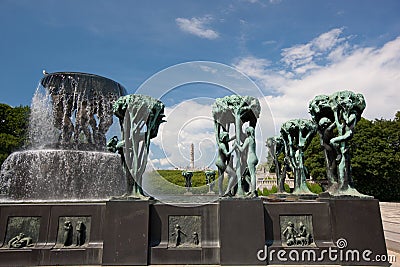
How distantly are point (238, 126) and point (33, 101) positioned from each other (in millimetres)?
12390

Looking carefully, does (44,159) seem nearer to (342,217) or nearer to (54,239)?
(54,239)

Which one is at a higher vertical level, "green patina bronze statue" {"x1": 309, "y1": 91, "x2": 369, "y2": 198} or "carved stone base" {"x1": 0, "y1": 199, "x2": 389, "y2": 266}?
"green patina bronze statue" {"x1": 309, "y1": 91, "x2": 369, "y2": 198}

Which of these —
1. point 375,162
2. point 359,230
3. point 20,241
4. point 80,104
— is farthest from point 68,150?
point 375,162

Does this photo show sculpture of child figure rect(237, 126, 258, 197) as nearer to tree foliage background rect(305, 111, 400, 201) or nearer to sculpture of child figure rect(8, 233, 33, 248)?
sculpture of child figure rect(8, 233, 33, 248)

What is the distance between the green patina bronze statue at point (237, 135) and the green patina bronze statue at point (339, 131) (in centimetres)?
226

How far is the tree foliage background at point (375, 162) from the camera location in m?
35.8

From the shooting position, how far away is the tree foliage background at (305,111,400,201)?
35.8 metres

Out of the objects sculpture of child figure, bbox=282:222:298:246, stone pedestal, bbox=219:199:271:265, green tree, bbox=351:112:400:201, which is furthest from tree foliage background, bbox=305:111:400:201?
stone pedestal, bbox=219:199:271:265

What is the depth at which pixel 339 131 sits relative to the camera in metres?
7.97

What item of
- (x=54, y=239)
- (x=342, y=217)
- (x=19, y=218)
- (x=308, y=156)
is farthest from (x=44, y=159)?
(x=308, y=156)

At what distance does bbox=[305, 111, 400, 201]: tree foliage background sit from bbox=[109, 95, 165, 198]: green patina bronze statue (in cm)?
3525

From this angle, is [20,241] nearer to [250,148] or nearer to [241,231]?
[241,231]

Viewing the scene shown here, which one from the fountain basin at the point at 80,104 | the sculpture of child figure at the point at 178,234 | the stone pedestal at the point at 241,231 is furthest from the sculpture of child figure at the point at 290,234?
the fountain basin at the point at 80,104

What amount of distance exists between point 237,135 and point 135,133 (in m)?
2.96
